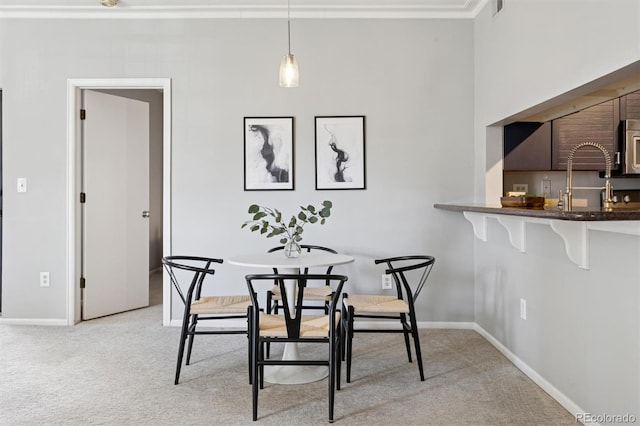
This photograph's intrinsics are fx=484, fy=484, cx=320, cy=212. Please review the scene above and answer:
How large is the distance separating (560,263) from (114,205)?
149 inches

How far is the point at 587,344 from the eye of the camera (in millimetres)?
2340

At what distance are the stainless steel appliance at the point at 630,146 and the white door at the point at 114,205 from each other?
14.3 ft

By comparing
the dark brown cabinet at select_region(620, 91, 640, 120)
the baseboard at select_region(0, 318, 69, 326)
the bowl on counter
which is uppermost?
the dark brown cabinet at select_region(620, 91, 640, 120)

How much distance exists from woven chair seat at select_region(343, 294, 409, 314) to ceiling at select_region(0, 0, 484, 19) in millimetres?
2389

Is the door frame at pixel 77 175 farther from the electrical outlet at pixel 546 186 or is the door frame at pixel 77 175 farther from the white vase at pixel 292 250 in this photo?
the electrical outlet at pixel 546 186

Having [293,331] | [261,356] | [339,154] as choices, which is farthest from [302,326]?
[339,154]

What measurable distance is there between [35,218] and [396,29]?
3476 millimetres

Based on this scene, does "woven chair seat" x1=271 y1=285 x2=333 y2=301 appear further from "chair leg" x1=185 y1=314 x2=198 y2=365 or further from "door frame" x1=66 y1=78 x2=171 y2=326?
"door frame" x1=66 y1=78 x2=171 y2=326

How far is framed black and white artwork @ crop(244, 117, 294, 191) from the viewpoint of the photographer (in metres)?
4.09

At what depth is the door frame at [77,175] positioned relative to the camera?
4.11 meters

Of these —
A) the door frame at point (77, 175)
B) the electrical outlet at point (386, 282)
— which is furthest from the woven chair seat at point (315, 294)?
the door frame at point (77, 175)

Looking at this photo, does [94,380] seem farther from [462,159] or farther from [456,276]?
[462,159]

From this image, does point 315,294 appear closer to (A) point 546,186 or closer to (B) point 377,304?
(B) point 377,304

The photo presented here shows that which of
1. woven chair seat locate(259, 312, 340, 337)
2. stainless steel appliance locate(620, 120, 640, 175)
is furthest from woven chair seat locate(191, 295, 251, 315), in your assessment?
stainless steel appliance locate(620, 120, 640, 175)
